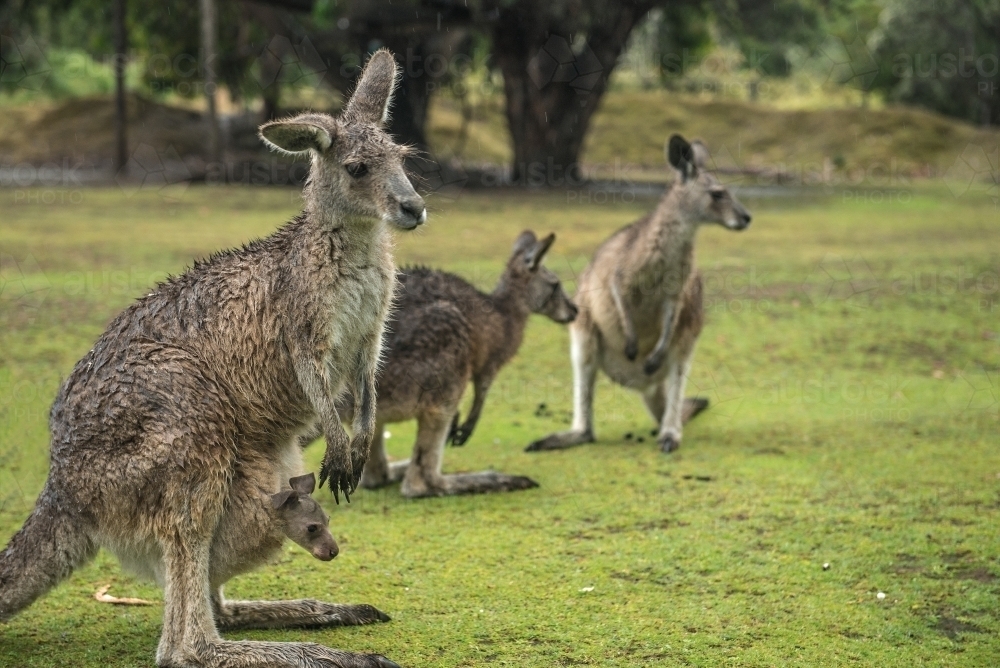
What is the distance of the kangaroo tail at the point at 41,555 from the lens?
11.7 ft

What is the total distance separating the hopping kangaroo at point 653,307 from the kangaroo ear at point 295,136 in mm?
3091

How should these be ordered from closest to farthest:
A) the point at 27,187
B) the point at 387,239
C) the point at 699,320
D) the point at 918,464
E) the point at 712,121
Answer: the point at 387,239
the point at 918,464
the point at 699,320
the point at 27,187
the point at 712,121

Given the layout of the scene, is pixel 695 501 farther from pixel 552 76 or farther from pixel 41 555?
pixel 552 76

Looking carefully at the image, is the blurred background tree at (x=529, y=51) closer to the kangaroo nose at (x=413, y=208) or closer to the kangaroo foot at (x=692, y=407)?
the kangaroo foot at (x=692, y=407)

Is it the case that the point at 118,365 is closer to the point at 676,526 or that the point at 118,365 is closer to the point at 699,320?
the point at 676,526

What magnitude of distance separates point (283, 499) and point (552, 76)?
1327 centimetres

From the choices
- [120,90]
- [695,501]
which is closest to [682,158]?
[695,501]

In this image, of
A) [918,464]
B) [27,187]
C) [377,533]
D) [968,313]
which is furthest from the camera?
[27,187]

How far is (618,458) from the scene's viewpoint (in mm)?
6336

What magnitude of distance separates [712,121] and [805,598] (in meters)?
19.9

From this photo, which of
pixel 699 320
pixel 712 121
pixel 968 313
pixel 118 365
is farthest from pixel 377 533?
pixel 712 121

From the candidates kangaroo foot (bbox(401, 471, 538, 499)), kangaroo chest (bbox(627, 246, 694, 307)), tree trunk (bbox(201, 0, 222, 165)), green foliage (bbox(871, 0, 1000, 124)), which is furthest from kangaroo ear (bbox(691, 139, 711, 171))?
green foliage (bbox(871, 0, 1000, 124))

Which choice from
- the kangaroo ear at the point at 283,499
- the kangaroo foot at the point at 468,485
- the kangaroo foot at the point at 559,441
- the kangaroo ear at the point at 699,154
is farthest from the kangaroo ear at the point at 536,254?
the kangaroo ear at the point at 283,499

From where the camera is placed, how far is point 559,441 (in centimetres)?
654
